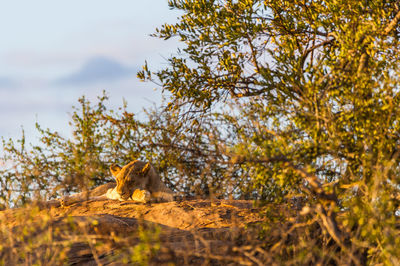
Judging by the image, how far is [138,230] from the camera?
30.6 feet

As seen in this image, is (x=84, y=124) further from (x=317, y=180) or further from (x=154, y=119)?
(x=317, y=180)

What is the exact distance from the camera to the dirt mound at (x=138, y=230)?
7.54 metres

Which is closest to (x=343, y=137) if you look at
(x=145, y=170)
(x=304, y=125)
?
(x=304, y=125)

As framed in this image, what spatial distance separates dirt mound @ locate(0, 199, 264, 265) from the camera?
7.54 metres

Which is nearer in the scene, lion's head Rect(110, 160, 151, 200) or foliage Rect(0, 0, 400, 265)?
foliage Rect(0, 0, 400, 265)

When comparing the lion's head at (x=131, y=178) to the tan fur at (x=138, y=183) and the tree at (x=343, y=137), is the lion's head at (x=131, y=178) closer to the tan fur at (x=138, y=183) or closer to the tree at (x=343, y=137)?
the tan fur at (x=138, y=183)

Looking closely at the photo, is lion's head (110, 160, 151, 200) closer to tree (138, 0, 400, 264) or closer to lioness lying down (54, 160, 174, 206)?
lioness lying down (54, 160, 174, 206)

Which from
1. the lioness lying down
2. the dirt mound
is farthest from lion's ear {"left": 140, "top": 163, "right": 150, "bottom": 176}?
the dirt mound

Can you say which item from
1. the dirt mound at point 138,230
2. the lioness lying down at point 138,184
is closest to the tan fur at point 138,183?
the lioness lying down at point 138,184

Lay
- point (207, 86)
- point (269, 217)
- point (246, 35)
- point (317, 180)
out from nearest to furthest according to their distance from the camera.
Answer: point (317, 180), point (269, 217), point (246, 35), point (207, 86)

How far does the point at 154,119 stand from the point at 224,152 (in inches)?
221

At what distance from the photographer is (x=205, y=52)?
1176 cm

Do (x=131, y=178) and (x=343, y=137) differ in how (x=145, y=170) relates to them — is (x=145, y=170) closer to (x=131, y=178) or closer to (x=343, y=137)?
(x=131, y=178)

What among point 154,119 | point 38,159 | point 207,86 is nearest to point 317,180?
point 207,86
